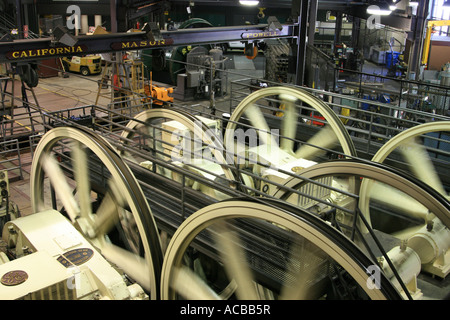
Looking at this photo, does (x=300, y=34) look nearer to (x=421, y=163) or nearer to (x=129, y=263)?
(x=421, y=163)

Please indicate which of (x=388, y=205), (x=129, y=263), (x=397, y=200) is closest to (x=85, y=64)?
(x=129, y=263)

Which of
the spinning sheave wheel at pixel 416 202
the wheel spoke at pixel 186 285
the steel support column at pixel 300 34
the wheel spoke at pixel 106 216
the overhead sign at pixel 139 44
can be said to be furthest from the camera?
the steel support column at pixel 300 34

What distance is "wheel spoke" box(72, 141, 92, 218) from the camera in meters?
5.01

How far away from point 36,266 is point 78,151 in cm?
203

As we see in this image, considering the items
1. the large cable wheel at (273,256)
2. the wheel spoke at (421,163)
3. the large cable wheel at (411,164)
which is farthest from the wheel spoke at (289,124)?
the large cable wheel at (273,256)

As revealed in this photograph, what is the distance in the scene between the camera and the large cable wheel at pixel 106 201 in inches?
154

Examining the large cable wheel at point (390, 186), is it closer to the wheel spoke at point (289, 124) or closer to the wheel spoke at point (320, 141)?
the wheel spoke at point (320, 141)

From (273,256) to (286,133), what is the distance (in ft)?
14.3

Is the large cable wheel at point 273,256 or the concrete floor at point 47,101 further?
the concrete floor at point 47,101

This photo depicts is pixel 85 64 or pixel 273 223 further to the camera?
pixel 85 64

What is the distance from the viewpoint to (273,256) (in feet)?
11.6

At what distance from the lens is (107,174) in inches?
203

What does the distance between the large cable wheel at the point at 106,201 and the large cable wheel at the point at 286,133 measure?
61.3 inches
